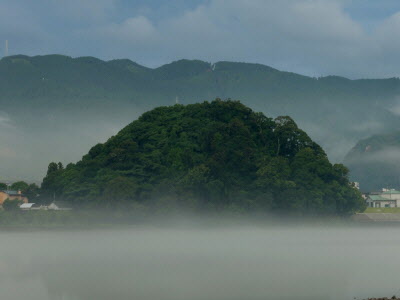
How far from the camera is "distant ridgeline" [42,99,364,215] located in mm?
124625

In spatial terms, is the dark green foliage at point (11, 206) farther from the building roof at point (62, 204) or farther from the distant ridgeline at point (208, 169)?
the building roof at point (62, 204)

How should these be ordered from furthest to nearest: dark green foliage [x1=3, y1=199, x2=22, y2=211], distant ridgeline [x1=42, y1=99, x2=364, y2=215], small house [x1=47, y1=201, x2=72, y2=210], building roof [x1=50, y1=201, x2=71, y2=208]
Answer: dark green foliage [x1=3, y1=199, x2=22, y2=211] < small house [x1=47, y1=201, x2=72, y2=210] < building roof [x1=50, y1=201, x2=71, y2=208] < distant ridgeline [x1=42, y1=99, x2=364, y2=215]

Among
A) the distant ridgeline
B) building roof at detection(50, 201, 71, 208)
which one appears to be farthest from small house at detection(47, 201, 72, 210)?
the distant ridgeline

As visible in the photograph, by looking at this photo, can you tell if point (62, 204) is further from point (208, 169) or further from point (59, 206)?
A: point (208, 169)

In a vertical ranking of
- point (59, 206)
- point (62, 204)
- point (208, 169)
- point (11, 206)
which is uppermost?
point (208, 169)

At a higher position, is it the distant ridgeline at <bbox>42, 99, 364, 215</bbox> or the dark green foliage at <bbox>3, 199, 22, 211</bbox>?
the distant ridgeline at <bbox>42, 99, 364, 215</bbox>

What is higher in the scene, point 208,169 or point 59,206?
point 208,169

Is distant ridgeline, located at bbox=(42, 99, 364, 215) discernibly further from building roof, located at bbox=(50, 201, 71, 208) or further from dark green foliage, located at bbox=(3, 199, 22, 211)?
dark green foliage, located at bbox=(3, 199, 22, 211)

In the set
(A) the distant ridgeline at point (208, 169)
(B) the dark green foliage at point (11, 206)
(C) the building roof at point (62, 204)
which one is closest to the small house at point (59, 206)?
(C) the building roof at point (62, 204)

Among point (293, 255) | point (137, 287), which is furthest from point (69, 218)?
point (137, 287)

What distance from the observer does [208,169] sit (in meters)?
127

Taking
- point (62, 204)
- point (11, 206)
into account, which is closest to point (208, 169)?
point (62, 204)

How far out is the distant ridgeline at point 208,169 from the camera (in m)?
125

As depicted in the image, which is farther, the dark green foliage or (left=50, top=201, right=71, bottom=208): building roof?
the dark green foliage
